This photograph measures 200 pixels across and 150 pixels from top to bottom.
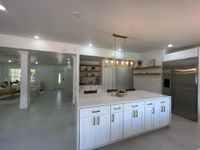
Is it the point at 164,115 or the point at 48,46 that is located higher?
the point at 48,46

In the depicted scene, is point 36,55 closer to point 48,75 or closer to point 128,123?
point 128,123

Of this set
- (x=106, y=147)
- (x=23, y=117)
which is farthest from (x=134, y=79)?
(x=23, y=117)

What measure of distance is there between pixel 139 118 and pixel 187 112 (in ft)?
8.28

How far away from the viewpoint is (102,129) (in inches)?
91.2

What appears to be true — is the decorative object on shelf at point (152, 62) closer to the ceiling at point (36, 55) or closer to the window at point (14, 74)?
the ceiling at point (36, 55)

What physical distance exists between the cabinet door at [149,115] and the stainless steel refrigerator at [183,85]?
199 cm

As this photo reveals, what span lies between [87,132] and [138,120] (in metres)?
1.28

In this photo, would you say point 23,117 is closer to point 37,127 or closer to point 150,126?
point 37,127

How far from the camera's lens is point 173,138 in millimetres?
2729

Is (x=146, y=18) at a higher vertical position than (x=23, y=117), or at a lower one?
higher

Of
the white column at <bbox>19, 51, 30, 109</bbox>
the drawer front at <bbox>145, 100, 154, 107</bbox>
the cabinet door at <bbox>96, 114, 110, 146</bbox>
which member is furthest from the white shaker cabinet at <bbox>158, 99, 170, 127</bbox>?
the white column at <bbox>19, 51, 30, 109</bbox>

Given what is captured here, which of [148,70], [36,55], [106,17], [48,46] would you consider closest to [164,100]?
[106,17]

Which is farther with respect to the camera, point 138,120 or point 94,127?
point 138,120

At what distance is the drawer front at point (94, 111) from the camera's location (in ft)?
7.10
